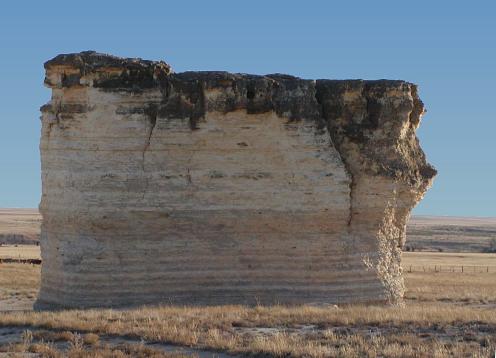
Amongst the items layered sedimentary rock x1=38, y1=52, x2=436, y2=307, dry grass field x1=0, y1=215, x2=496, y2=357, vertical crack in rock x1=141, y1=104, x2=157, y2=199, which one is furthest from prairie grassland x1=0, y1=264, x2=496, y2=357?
vertical crack in rock x1=141, y1=104, x2=157, y2=199

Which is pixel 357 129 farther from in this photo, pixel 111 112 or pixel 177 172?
pixel 111 112

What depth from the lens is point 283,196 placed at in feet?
69.3

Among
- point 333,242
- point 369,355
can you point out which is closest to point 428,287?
point 333,242

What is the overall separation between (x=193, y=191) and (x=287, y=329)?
5206 millimetres

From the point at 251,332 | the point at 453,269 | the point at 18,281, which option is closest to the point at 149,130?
the point at 251,332

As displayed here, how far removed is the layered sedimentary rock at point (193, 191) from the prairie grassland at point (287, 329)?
1.23 metres

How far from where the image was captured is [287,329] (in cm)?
1691

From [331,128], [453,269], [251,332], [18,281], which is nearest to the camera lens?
[251,332]

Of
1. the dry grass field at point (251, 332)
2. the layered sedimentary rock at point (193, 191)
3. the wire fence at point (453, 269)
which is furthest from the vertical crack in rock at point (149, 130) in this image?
the wire fence at point (453, 269)

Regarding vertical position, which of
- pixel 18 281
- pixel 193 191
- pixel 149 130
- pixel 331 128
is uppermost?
pixel 331 128

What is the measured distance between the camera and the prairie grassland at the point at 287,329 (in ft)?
47.3

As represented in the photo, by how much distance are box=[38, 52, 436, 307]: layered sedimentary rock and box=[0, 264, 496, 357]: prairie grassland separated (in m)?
1.23

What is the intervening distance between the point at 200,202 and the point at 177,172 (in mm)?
874

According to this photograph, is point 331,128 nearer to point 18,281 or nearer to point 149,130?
point 149,130
